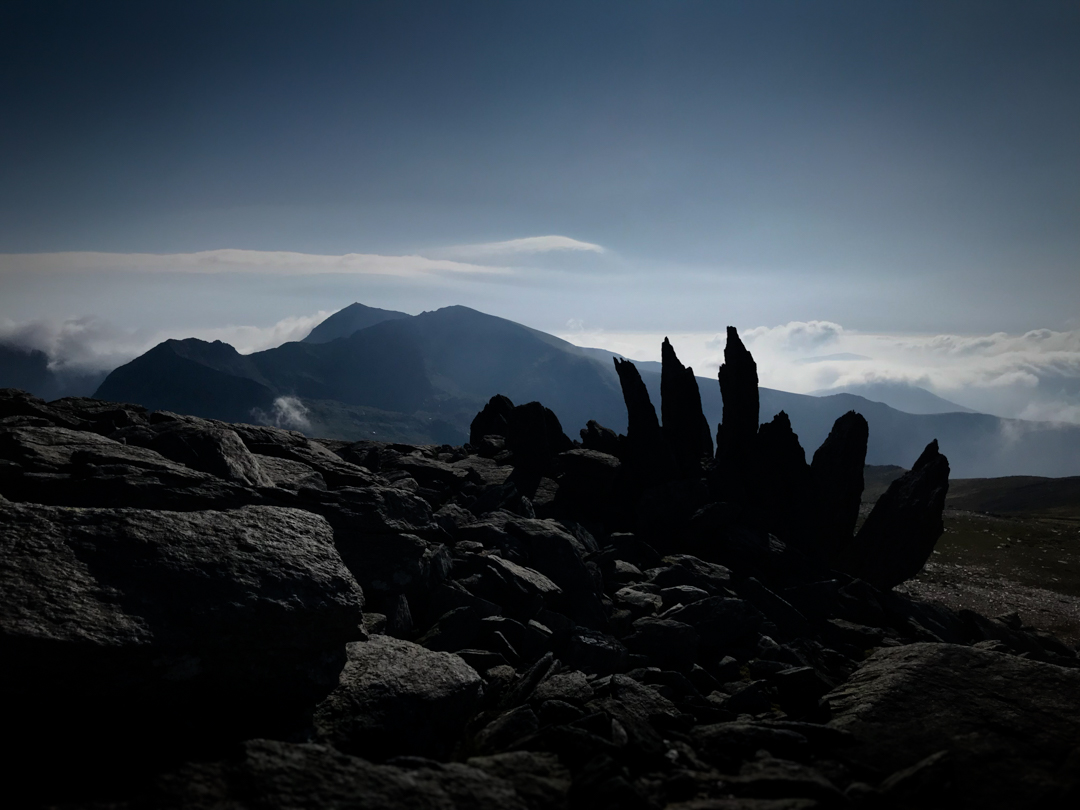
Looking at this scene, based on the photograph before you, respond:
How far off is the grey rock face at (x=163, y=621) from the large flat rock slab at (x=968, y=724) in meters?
12.2

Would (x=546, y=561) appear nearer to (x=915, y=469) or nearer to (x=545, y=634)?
(x=545, y=634)

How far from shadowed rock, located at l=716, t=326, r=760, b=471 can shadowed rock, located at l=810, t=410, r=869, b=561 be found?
21.9 feet

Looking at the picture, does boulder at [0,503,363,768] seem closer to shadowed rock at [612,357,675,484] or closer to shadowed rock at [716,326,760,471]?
shadowed rock at [612,357,675,484]

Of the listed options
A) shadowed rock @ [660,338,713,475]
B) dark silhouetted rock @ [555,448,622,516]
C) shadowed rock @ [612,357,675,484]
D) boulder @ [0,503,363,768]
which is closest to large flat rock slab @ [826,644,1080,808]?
boulder @ [0,503,363,768]

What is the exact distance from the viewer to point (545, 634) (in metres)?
20.4

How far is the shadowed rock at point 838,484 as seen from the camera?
5353cm

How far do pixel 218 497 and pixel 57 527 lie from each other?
4.56 m

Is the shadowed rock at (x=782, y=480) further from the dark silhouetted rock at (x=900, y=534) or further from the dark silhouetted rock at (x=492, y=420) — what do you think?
the dark silhouetted rock at (x=492, y=420)

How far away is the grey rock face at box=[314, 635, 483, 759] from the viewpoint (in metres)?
12.6

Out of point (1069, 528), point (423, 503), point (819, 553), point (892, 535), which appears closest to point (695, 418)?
point (819, 553)

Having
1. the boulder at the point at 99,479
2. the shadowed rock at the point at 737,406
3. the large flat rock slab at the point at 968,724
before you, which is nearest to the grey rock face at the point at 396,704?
the boulder at the point at 99,479

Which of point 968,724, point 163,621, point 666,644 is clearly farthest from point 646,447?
point 163,621

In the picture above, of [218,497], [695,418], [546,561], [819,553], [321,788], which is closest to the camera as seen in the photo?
[321,788]

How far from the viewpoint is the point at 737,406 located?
58.3 m
